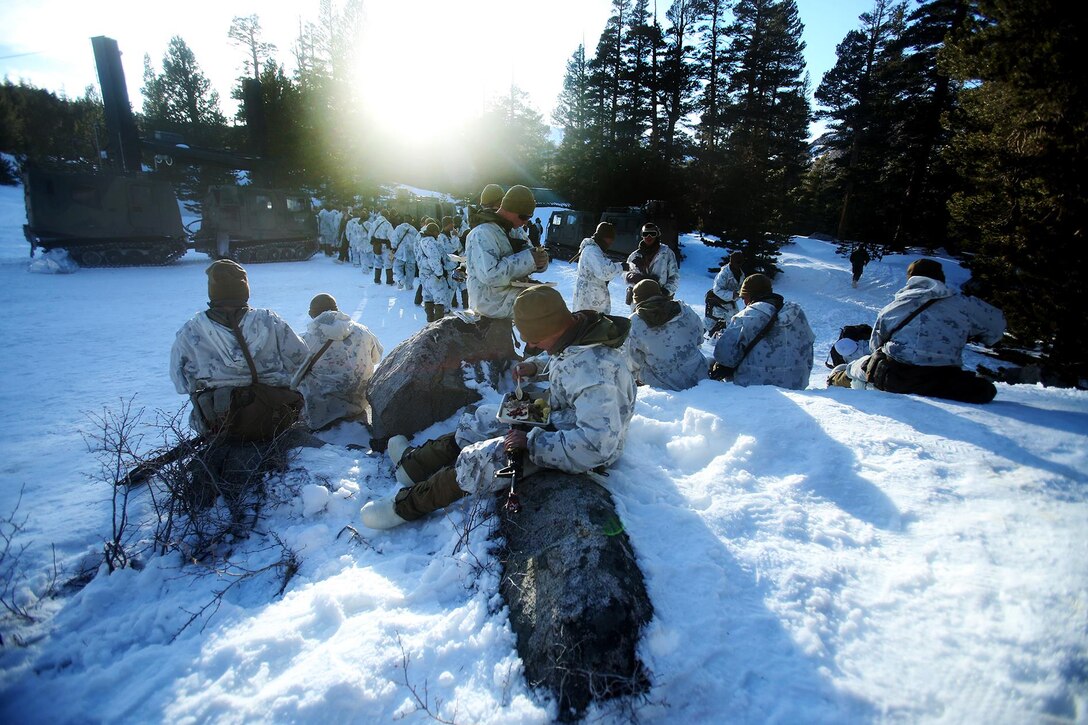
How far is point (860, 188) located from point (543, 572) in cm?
2786

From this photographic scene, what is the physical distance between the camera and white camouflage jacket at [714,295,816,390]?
455 centimetres

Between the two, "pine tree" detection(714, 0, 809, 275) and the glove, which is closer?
the glove

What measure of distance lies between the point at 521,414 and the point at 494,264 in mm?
2225

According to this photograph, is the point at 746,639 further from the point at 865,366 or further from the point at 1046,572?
the point at 865,366

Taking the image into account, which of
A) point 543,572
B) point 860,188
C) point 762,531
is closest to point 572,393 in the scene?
point 543,572

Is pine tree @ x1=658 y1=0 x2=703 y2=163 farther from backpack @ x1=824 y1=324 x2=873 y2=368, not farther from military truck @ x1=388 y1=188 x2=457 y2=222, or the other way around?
backpack @ x1=824 y1=324 x2=873 y2=368

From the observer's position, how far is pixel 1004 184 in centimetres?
779

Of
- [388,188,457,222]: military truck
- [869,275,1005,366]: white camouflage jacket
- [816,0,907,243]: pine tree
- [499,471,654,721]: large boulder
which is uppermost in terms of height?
[816,0,907,243]: pine tree

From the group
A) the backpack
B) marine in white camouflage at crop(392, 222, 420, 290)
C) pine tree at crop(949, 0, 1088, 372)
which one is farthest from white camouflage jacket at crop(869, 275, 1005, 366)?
marine in white camouflage at crop(392, 222, 420, 290)

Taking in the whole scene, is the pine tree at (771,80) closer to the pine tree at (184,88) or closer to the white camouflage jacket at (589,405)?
the white camouflage jacket at (589,405)

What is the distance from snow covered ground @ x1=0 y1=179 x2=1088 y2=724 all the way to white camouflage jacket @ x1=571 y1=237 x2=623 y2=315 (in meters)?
2.91

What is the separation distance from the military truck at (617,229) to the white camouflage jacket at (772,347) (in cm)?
1289

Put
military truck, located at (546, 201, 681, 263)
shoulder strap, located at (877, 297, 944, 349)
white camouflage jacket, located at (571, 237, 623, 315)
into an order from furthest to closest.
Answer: military truck, located at (546, 201, 681, 263)
white camouflage jacket, located at (571, 237, 623, 315)
shoulder strap, located at (877, 297, 944, 349)

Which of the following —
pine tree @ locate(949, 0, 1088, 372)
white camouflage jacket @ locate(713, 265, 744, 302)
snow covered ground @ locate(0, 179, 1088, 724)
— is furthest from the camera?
white camouflage jacket @ locate(713, 265, 744, 302)
